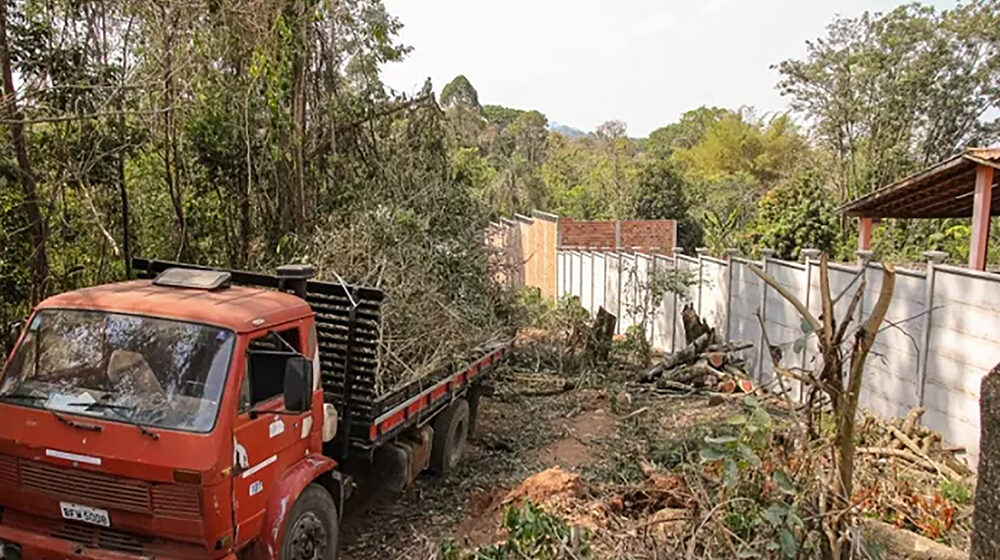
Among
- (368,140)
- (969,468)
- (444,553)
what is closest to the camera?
(444,553)

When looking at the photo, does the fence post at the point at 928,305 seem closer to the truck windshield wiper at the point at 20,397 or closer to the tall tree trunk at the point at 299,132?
the tall tree trunk at the point at 299,132

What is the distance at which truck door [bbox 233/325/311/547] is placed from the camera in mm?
4281

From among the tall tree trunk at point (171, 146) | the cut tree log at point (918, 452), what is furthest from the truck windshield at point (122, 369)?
the cut tree log at point (918, 452)

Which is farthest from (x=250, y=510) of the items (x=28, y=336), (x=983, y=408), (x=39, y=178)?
(x=39, y=178)

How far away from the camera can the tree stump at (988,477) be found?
1.23 meters

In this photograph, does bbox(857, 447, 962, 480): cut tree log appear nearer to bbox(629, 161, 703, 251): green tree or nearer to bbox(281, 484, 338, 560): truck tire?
bbox(281, 484, 338, 560): truck tire

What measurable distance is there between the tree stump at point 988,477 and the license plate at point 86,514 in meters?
4.26

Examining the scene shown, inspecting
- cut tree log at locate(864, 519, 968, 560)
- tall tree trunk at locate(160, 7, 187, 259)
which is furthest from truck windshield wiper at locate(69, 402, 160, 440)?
tall tree trunk at locate(160, 7, 187, 259)

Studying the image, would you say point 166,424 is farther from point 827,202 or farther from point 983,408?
point 827,202

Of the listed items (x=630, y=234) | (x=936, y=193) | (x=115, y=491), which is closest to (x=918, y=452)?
(x=115, y=491)

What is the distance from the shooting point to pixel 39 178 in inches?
320

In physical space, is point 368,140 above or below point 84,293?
above

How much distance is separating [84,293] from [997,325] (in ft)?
27.6

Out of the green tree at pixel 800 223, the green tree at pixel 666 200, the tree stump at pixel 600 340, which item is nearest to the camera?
the tree stump at pixel 600 340
